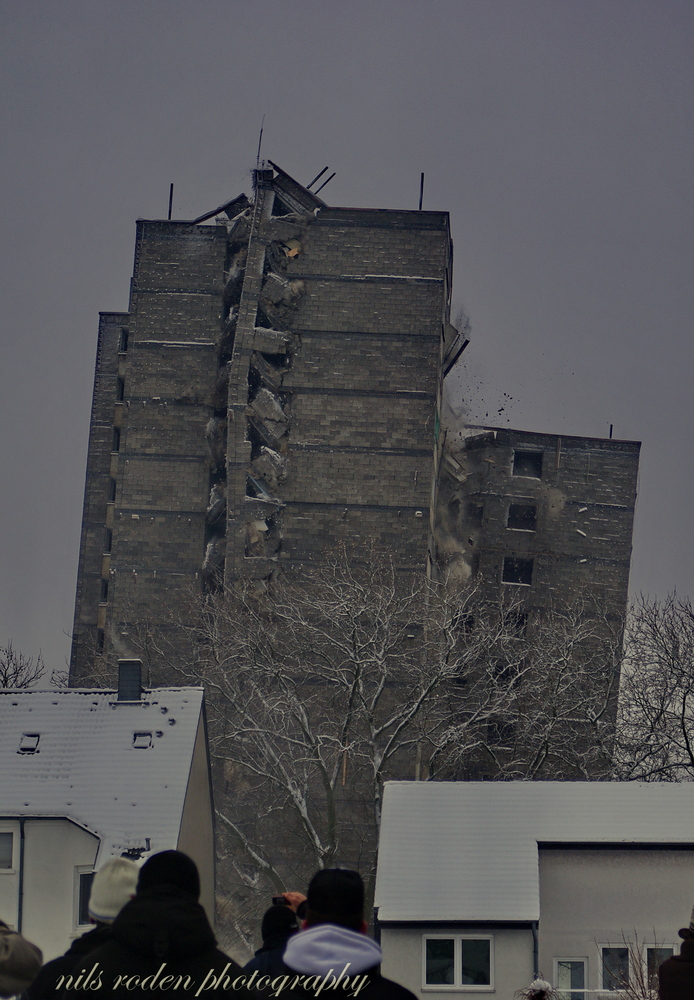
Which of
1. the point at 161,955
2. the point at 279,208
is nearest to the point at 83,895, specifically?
the point at 161,955

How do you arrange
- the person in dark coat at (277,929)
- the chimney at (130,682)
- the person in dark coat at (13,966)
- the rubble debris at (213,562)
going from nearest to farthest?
the person in dark coat at (13,966)
the person in dark coat at (277,929)
the chimney at (130,682)
the rubble debris at (213,562)

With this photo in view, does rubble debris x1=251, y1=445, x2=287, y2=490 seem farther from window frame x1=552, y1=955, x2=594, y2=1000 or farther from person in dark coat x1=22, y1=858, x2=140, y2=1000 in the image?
person in dark coat x1=22, y1=858, x2=140, y2=1000

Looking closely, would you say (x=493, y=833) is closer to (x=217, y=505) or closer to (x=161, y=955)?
(x=217, y=505)

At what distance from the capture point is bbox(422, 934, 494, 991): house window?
2588 cm

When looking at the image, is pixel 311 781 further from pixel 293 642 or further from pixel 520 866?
pixel 520 866

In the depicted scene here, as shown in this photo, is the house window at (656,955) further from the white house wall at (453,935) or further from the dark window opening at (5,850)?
the dark window opening at (5,850)

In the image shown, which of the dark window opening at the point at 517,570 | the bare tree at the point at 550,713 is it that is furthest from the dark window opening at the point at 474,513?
the bare tree at the point at 550,713

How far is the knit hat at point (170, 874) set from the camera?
559 centimetres

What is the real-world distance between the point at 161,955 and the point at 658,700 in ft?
122

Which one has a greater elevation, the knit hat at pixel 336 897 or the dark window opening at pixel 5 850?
the knit hat at pixel 336 897

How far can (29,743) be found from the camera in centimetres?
3008

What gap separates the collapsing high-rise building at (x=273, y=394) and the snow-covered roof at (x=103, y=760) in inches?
583

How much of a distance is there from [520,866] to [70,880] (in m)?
8.80

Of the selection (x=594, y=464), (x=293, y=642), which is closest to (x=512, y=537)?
(x=594, y=464)
